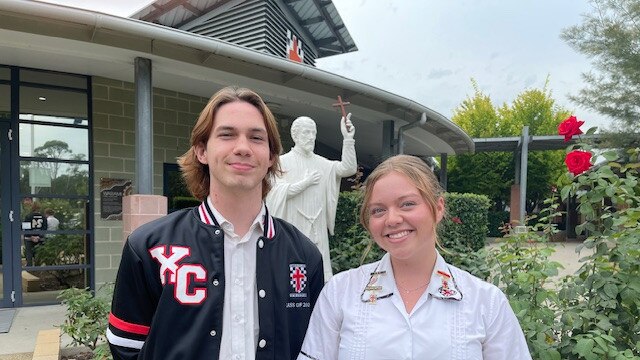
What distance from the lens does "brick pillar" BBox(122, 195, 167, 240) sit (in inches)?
198

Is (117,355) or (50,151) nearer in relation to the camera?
(117,355)

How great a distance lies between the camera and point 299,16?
1094 centimetres

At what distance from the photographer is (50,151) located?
628cm

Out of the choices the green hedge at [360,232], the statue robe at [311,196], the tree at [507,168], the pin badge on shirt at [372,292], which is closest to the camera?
the pin badge on shirt at [372,292]

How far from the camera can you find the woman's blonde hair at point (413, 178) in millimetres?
1379

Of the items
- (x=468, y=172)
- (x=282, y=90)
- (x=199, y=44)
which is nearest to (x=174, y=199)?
(x=282, y=90)

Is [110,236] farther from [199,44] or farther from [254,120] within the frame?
[254,120]

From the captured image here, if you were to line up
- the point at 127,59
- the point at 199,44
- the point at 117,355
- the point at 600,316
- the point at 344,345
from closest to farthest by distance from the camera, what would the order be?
the point at 344,345
the point at 117,355
the point at 600,316
the point at 199,44
the point at 127,59

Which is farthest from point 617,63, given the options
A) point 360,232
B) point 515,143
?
point 360,232

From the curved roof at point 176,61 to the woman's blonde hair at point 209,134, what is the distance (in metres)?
3.50

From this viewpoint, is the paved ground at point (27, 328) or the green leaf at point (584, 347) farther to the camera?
the paved ground at point (27, 328)

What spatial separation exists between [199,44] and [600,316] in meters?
4.34

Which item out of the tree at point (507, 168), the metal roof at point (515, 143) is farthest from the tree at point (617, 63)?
the tree at point (507, 168)

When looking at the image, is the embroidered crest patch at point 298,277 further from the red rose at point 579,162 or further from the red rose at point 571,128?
the red rose at point 571,128
